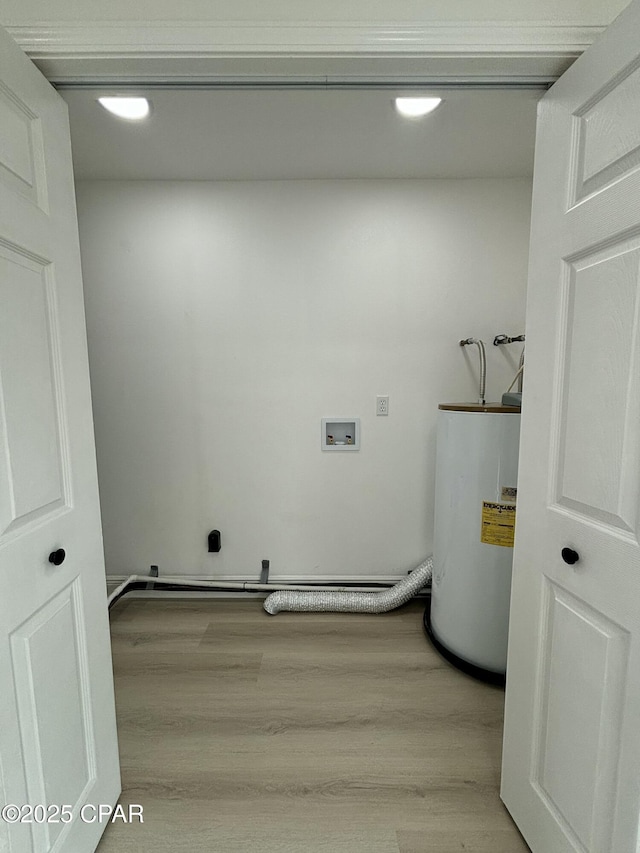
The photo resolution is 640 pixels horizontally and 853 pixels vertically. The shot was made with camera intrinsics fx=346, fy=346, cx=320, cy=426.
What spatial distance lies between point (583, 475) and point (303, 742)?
127 cm

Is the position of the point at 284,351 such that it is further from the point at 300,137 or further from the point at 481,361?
the point at 481,361

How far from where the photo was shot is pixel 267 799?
1.05 m

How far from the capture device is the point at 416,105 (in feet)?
4.22

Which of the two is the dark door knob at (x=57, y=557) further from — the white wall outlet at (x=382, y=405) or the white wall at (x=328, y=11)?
the white wall outlet at (x=382, y=405)

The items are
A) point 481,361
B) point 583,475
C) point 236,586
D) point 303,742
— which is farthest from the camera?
point 236,586

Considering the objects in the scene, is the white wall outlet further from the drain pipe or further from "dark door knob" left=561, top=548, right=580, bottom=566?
"dark door knob" left=561, top=548, right=580, bottom=566

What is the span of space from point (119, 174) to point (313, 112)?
1.09 meters

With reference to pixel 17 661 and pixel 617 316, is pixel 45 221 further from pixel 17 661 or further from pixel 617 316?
pixel 617 316

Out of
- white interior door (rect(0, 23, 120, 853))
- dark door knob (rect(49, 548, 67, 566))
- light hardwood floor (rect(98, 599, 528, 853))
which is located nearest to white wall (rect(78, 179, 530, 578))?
light hardwood floor (rect(98, 599, 528, 853))

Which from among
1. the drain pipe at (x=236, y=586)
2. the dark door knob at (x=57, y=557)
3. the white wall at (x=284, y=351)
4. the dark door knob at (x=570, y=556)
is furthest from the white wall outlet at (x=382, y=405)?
the dark door knob at (x=57, y=557)

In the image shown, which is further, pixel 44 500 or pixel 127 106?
pixel 127 106

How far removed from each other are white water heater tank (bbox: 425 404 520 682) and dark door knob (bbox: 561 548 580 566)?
2.10 ft

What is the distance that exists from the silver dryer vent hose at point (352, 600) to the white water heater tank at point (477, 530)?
1.03 feet

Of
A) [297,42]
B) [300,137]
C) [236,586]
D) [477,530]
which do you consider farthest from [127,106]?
[236,586]
